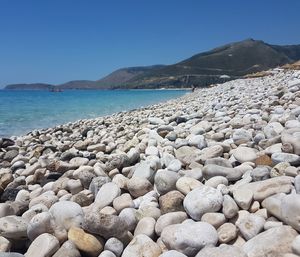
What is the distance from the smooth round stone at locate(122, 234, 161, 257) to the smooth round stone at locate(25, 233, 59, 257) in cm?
43

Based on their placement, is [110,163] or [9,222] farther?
[110,163]

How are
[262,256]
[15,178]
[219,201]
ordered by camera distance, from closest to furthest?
[262,256], [219,201], [15,178]

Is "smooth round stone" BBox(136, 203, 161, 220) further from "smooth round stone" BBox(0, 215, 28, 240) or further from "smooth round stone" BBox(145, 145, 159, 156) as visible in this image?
"smooth round stone" BBox(145, 145, 159, 156)

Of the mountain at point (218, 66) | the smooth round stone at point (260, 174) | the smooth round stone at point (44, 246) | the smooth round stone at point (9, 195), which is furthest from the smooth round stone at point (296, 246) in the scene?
the mountain at point (218, 66)

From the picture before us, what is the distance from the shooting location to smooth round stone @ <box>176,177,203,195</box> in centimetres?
277

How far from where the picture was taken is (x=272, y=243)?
6.36 ft

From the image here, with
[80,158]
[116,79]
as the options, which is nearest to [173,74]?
[116,79]

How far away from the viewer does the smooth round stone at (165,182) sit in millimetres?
2924

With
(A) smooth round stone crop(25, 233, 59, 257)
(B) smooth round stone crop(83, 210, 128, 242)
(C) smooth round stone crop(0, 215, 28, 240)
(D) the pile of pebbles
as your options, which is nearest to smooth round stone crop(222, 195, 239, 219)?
(D) the pile of pebbles

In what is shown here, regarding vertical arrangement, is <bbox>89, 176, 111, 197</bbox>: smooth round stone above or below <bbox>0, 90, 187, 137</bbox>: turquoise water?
above

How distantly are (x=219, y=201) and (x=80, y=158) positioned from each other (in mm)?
2373

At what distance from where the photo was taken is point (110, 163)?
383 centimetres

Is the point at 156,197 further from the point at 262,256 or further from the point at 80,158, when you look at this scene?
the point at 80,158

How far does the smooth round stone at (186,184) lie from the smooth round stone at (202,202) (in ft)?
0.74
